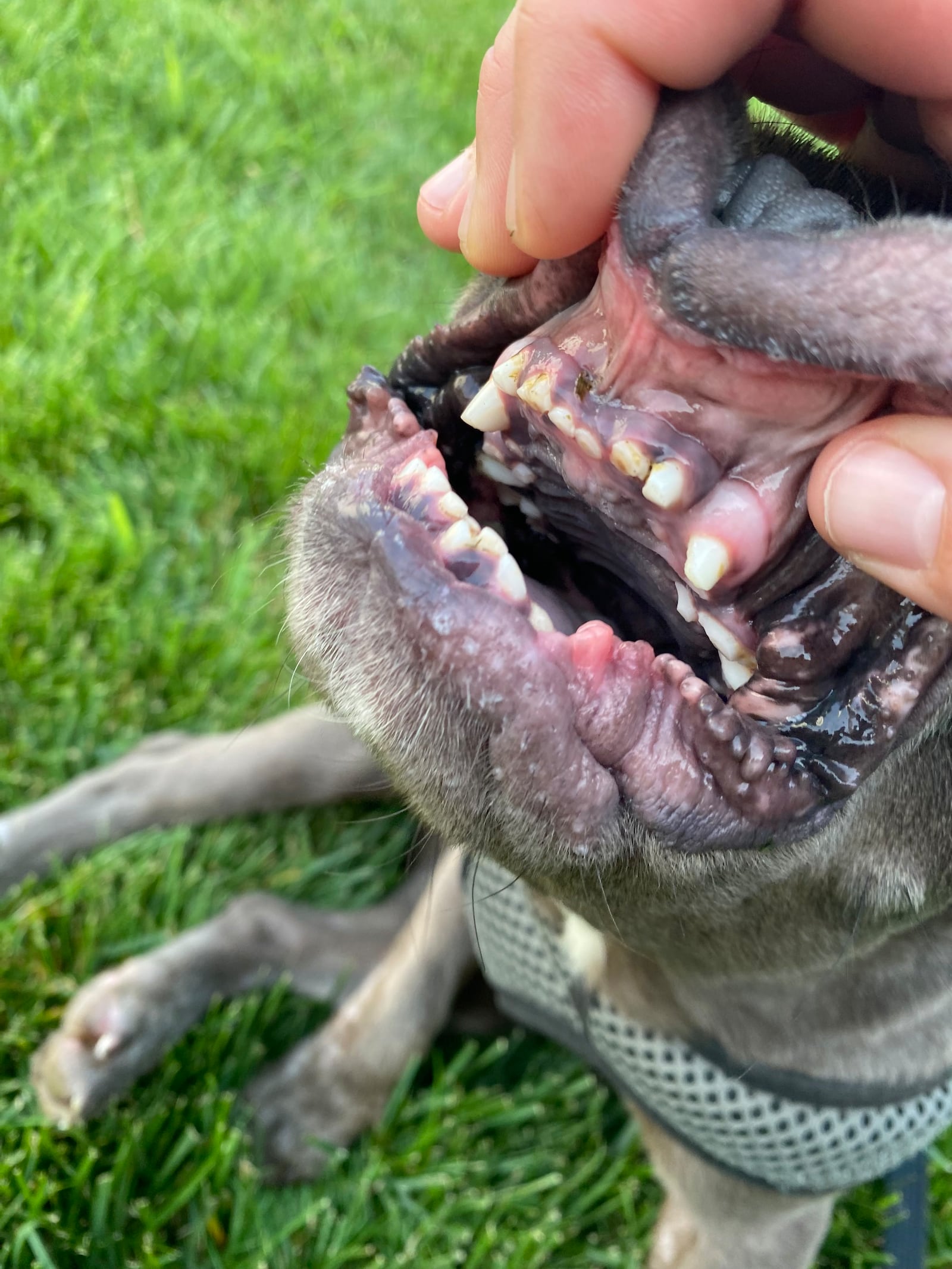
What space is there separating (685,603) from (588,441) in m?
0.22

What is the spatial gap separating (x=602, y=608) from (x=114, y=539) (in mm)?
1549

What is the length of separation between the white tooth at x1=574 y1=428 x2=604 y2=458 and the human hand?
187 mm

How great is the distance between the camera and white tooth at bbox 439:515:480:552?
109cm

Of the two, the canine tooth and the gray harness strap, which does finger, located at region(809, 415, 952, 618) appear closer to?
the canine tooth

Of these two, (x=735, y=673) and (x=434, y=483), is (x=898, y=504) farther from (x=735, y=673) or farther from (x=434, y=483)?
(x=434, y=483)

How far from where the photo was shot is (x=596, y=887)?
1.22m

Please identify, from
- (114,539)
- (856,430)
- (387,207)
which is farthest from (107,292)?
(856,430)

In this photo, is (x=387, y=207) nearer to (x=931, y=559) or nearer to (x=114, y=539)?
(x=114, y=539)

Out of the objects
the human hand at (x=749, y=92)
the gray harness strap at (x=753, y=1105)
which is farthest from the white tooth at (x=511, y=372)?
the gray harness strap at (x=753, y=1105)

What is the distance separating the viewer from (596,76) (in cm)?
96

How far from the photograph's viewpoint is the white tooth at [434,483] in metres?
1.15

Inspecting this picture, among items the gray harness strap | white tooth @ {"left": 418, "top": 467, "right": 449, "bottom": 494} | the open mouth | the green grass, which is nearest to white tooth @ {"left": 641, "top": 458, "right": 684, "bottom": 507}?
the open mouth

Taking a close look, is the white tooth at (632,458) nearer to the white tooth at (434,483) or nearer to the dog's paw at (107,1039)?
the white tooth at (434,483)

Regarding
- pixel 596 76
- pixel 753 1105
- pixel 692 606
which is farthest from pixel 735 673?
pixel 753 1105
